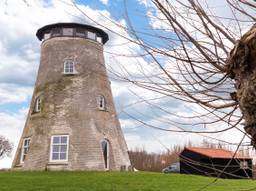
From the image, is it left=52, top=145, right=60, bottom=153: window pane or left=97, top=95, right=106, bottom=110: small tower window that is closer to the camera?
left=52, top=145, right=60, bottom=153: window pane

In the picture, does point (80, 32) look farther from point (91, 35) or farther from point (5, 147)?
point (5, 147)

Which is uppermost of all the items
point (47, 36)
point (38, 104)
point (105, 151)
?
point (47, 36)

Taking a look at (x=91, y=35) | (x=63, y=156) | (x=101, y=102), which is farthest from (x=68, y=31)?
(x=63, y=156)

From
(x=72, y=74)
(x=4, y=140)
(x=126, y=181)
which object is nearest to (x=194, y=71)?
(x=126, y=181)

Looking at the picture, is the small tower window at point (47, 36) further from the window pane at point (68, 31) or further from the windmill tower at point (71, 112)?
the window pane at point (68, 31)

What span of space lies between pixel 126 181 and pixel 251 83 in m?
13.2

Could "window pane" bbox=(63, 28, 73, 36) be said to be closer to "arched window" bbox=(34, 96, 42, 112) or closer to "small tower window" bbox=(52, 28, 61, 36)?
"small tower window" bbox=(52, 28, 61, 36)

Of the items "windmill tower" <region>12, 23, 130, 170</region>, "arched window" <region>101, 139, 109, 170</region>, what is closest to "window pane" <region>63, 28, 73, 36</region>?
"windmill tower" <region>12, 23, 130, 170</region>

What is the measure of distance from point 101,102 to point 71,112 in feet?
6.72

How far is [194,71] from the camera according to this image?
2771mm

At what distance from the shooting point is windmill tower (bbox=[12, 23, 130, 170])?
22328 millimetres

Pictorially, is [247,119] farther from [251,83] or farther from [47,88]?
[47,88]

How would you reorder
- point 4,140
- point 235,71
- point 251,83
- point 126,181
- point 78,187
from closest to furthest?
point 251,83 → point 235,71 → point 78,187 → point 126,181 → point 4,140

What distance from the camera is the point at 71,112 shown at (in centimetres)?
2327
